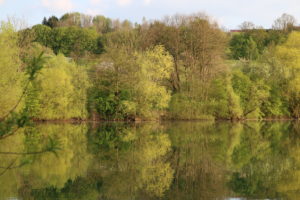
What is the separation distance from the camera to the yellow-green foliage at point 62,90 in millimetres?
53000

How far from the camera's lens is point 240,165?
24.3 metres

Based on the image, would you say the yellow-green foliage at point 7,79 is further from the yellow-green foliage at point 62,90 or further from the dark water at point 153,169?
the yellow-green foliage at point 62,90

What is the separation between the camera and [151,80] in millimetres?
56500

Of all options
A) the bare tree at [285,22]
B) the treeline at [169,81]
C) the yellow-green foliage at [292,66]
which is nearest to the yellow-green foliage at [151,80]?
the treeline at [169,81]

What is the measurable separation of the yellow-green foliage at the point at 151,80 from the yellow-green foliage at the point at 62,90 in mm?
6810

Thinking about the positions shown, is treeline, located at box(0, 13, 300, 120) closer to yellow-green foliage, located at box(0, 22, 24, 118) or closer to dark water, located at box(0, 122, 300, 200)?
yellow-green foliage, located at box(0, 22, 24, 118)

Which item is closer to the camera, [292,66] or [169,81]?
[169,81]

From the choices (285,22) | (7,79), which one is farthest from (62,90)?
(285,22)

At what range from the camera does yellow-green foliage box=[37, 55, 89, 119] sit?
174ft

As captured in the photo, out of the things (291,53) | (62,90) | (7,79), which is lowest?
(62,90)

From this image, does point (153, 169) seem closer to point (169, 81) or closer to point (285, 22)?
point (169, 81)

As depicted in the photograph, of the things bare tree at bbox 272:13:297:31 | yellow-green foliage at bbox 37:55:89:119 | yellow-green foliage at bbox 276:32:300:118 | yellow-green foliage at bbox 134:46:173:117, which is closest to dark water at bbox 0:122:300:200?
yellow-green foliage at bbox 37:55:89:119

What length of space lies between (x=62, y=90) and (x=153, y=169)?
109ft

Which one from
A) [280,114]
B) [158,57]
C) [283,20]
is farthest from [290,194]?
[283,20]
